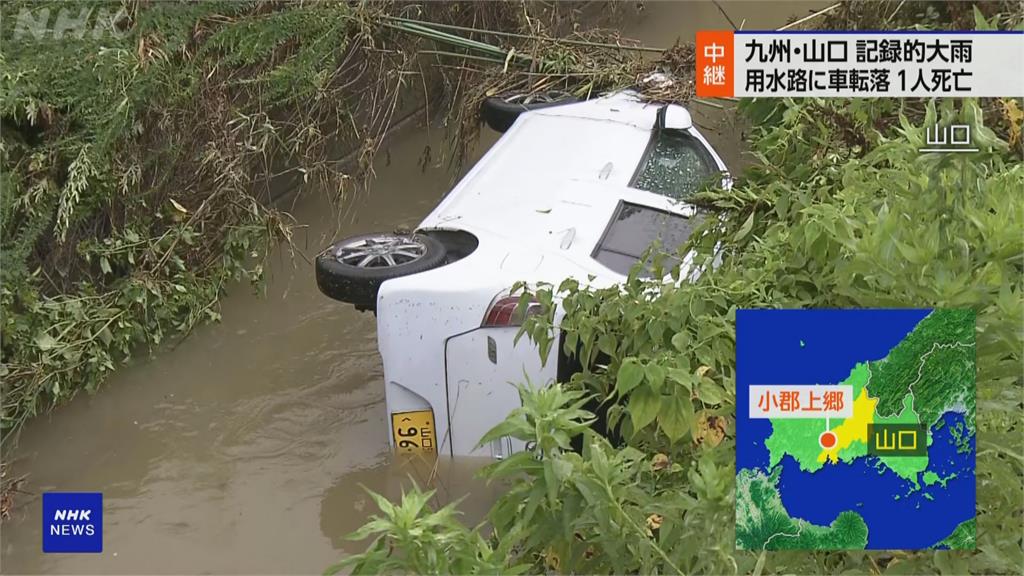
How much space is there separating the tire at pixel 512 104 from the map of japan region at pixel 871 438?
4.30 meters

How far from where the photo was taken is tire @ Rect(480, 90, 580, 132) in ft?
20.1

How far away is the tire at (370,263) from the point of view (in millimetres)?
4477

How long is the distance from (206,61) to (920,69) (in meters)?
4.24

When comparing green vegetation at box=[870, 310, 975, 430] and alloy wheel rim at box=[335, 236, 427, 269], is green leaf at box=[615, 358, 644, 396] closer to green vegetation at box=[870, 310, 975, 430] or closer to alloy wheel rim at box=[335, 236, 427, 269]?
green vegetation at box=[870, 310, 975, 430]

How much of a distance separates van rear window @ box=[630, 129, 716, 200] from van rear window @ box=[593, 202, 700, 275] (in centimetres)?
18

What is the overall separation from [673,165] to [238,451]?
8.32ft

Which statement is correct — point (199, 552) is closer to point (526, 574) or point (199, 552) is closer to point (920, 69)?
point (526, 574)

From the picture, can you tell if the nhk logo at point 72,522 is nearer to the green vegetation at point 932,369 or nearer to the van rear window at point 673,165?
the van rear window at point 673,165

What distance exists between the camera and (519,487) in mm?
2008

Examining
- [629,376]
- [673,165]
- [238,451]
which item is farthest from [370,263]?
[629,376]

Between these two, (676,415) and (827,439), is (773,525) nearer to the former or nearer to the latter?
(827,439)
